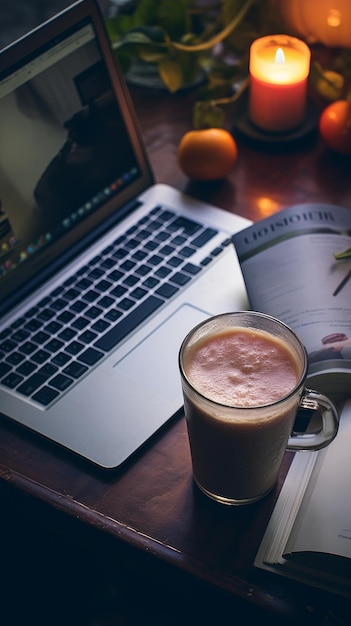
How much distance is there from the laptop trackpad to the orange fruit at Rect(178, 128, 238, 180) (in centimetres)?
26

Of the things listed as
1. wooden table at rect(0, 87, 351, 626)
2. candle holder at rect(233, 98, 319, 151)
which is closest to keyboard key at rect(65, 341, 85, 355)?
wooden table at rect(0, 87, 351, 626)

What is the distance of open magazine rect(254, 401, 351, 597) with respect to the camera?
0.67 m

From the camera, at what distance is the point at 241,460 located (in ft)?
2.27

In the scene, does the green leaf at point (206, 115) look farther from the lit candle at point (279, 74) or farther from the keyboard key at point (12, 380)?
the keyboard key at point (12, 380)

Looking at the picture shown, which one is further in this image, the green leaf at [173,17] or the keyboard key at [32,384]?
the green leaf at [173,17]

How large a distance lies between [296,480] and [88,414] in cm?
23

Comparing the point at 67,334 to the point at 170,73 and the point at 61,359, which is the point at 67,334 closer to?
the point at 61,359

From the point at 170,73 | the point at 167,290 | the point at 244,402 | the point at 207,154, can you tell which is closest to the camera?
the point at 244,402

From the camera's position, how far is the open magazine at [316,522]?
2.21ft

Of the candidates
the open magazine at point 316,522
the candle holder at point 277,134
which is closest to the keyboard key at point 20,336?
the open magazine at point 316,522

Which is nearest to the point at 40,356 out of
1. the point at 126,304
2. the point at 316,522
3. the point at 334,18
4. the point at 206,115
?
the point at 126,304

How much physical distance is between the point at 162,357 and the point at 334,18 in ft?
2.28

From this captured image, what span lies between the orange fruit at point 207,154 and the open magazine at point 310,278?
0.17 meters

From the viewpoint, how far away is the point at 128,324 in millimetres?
924
